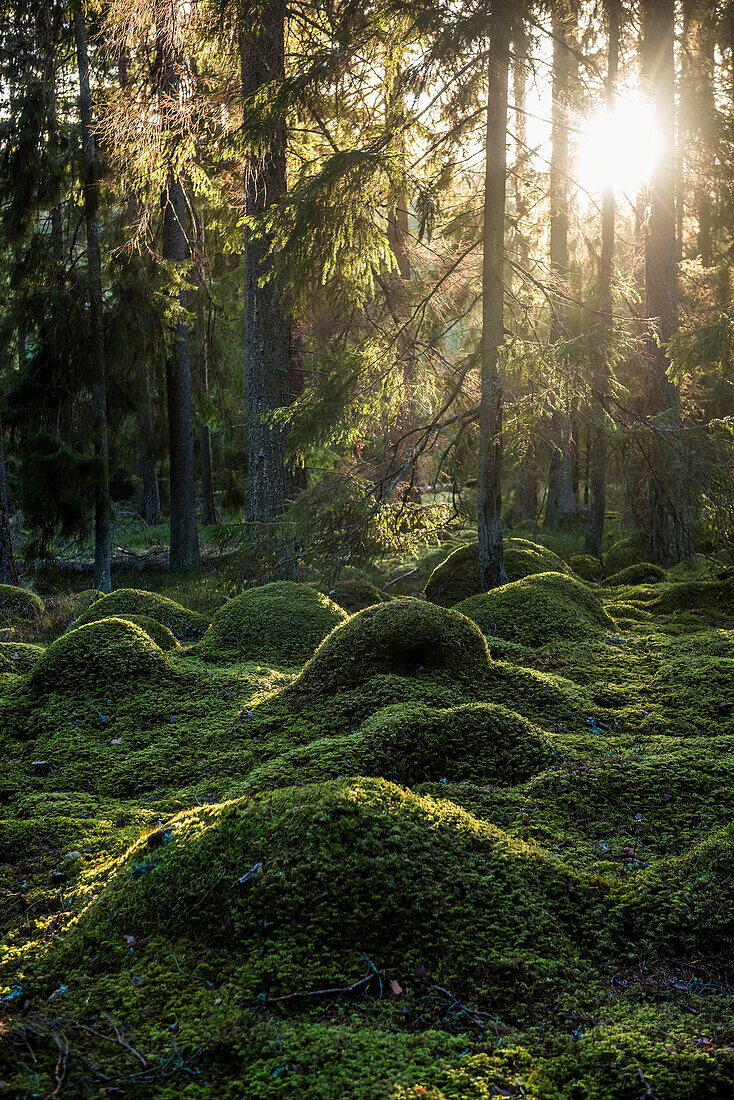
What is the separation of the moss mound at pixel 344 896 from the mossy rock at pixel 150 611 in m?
4.21

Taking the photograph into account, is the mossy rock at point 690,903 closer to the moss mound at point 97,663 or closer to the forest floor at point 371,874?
the forest floor at point 371,874

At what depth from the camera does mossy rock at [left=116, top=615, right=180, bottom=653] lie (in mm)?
6133

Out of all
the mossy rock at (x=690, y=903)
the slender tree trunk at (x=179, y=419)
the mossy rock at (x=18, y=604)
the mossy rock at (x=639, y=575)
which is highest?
the slender tree trunk at (x=179, y=419)

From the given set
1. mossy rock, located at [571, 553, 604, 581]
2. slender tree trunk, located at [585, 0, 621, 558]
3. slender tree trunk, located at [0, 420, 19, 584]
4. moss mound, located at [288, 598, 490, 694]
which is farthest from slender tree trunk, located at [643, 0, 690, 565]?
slender tree trunk, located at [0, 420, 19, 584]

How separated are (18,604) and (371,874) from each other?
8.77m

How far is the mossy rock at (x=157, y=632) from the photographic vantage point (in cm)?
613

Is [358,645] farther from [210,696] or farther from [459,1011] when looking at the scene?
[459,1011]

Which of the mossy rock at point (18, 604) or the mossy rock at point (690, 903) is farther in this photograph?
the mossy rock at point (18, 604)

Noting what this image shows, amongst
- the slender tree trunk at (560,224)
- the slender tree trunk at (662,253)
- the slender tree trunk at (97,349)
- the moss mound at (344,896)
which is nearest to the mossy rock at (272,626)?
the moss mound at (344,896)

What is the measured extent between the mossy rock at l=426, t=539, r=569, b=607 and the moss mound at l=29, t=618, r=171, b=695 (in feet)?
11.3

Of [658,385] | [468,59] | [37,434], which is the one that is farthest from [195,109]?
[658,385]

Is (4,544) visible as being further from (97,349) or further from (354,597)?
(354,597)

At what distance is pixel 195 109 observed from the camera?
347 inches

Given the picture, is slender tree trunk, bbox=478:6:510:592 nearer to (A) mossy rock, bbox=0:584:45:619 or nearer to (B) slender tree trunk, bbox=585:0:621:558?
(B) slender tree trunk, bbox=585:0:621:558
